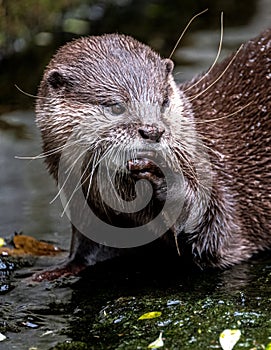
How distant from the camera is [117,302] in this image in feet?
12.3

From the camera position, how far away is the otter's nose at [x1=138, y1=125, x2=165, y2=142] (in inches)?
139

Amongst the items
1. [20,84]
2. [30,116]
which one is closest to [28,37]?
[20,84]

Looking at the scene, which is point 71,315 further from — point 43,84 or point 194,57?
point 194,57

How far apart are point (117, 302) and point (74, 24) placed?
550 centimetres

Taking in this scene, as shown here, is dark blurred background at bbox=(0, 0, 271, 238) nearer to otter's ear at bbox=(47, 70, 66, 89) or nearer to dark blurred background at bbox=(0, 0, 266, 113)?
dark blurred background at bbox=(0, 0, 266, 113)

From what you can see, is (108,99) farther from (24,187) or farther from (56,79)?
(24,187)

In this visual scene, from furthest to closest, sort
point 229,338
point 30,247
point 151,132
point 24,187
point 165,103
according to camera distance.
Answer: point 24,187 → point 30,247 → point 165,103 → point 151,132 → point 229,338

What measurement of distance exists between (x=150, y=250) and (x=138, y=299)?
763 millimetres

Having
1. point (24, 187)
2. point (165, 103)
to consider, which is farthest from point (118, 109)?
point (24, 187)

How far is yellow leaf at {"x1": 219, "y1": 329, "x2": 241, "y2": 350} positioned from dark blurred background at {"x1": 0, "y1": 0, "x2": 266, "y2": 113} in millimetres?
4057

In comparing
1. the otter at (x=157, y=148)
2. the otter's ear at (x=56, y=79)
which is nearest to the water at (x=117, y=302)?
the otter at (x=157, y=148)

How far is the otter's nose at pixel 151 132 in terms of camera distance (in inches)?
139

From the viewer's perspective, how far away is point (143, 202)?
4.04 m

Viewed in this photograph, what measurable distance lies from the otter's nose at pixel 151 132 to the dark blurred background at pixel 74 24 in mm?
3411
